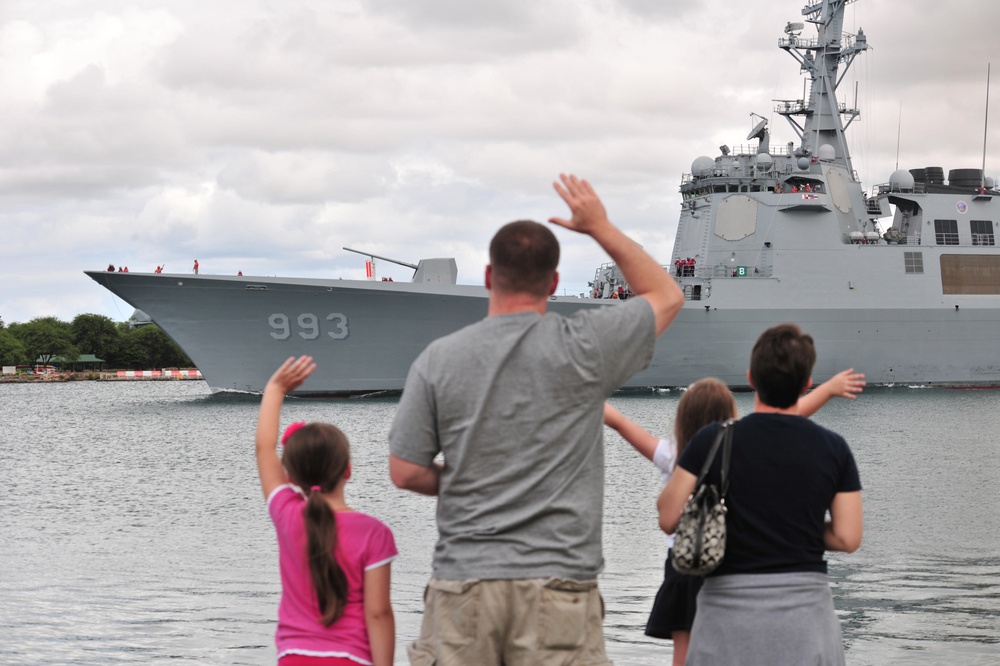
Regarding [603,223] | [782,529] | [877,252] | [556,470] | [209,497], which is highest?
[877,252]

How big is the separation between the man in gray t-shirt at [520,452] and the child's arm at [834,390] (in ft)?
2.53

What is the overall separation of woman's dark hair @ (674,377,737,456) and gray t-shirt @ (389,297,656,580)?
0.86 metres

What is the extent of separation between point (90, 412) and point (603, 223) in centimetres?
3733

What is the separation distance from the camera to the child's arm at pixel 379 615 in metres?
2.81

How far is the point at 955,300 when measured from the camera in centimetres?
3503

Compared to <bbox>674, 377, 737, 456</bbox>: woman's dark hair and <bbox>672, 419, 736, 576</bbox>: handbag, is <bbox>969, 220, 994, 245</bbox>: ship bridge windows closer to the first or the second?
<bbox>674, 377, 737, 456</bbox>: woman's dark hair

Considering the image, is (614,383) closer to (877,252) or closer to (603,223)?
(603,223)

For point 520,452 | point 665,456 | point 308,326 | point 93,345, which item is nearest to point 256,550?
point 665,456

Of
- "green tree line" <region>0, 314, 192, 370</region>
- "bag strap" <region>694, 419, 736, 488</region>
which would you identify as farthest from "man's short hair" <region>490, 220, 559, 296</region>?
"green tree line" <region>0, 314, 192, 370</region>

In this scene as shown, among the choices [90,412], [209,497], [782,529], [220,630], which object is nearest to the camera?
[782,529]

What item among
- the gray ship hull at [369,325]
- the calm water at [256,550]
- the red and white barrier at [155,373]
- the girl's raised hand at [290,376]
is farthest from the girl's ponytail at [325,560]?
the red and white barrier at [155,373]

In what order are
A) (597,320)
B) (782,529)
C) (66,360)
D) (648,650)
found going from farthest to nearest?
(66,360) < (648,650) < (782,529) < (597,320)

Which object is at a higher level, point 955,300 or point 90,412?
point 955,300

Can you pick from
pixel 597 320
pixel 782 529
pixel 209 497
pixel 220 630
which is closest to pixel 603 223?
pixel 597 320
